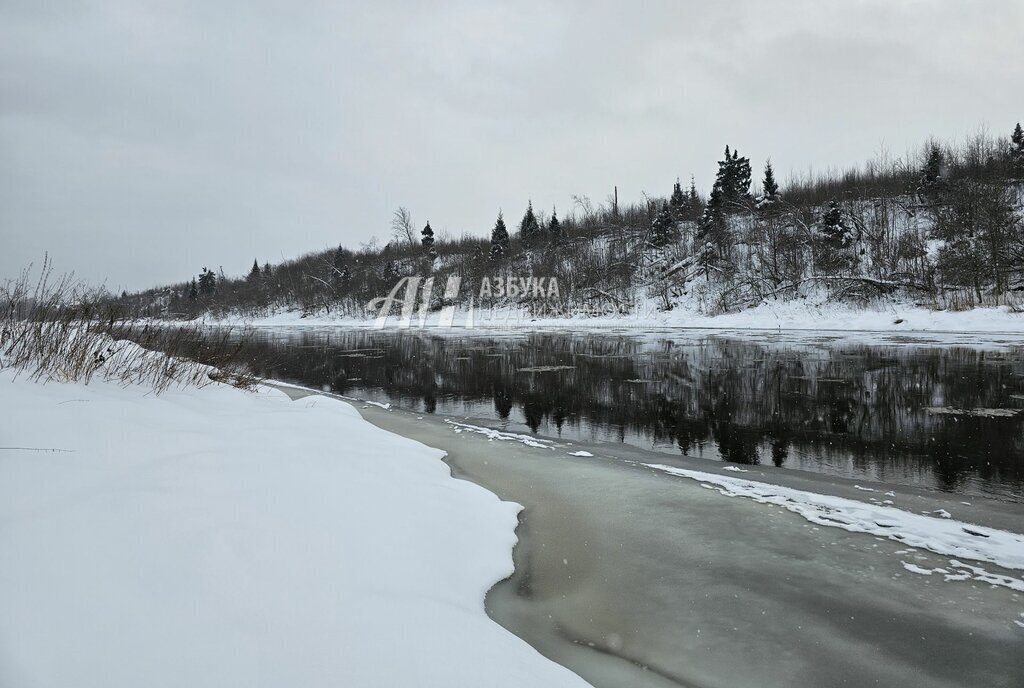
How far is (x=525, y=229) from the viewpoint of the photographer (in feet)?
205

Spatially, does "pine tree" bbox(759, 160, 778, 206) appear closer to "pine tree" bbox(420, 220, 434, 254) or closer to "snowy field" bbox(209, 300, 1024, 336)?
"snowy field" bbox(209, 300, 1024, 336)

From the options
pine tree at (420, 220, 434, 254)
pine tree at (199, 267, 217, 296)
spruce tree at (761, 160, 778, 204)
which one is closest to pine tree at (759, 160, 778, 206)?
spruce tree at (761, 160, 778, 204)

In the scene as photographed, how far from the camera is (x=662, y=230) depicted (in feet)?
158

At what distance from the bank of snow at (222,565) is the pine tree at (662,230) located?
47028 mm

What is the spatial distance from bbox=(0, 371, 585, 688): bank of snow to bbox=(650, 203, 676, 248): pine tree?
47.0 meters

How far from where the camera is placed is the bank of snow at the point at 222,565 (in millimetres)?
1933

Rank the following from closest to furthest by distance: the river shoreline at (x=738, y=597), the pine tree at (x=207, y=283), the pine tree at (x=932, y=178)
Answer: the river shoreline at (x=738, y=597) → the pine tree at (x=932, y=178) → the pine tree at (x=207, y=283)

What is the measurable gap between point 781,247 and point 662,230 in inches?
502

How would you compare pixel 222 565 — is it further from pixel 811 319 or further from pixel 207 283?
pixel 207 283

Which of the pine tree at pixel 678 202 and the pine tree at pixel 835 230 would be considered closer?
the pine tree at pixel 835 230

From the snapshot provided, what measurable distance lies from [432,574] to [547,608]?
768 mm

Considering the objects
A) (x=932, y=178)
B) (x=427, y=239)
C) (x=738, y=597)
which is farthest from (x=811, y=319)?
(x=427, y=239)

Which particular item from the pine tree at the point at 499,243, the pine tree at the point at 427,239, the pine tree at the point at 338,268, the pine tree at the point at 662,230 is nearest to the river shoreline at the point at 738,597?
the pine tree at the point at 662,230

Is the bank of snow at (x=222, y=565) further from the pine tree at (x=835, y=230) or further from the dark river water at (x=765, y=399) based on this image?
the pine tree at (x=835, y=230)
